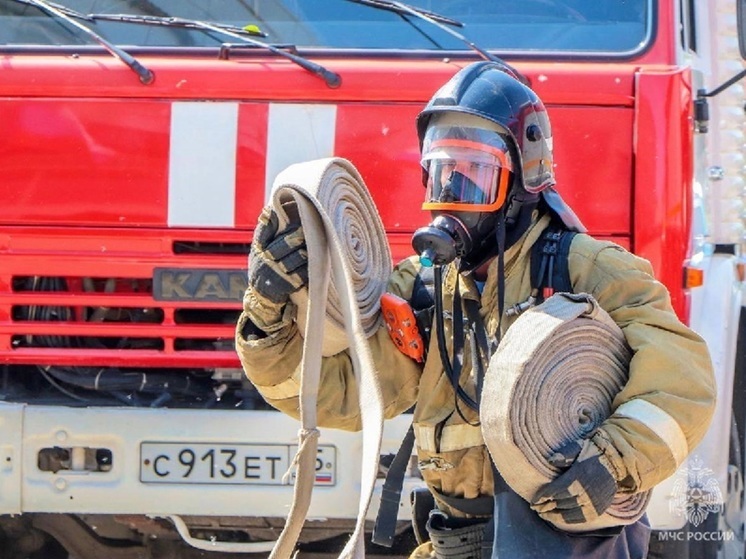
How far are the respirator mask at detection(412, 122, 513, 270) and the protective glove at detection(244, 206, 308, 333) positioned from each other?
10.2 inches

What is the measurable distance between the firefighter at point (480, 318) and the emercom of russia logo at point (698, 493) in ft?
4.26

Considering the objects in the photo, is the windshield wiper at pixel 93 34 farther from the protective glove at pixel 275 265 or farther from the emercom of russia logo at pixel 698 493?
the emercom of russia logo at pixel 698 493

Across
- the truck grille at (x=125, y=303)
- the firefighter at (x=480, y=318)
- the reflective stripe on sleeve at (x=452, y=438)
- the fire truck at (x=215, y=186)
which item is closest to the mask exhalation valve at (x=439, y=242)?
the firefighter at (x=480, y=318)

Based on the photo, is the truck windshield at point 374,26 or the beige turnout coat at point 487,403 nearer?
the beige turnout coat at point 487,403

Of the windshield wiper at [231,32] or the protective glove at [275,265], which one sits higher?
the windshield wiper at [231,32]

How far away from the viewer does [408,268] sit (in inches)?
117

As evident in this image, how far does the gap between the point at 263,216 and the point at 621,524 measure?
2.96 feet

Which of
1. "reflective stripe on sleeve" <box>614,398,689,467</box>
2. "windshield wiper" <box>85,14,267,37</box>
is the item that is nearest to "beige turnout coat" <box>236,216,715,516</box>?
"reflective stripe on sleeve" <box>614,398,689,467</box>

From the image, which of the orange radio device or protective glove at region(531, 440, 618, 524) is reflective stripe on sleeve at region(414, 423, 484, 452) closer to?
the orange radio device

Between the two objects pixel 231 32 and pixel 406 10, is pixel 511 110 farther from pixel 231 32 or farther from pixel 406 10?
pixel 231 32

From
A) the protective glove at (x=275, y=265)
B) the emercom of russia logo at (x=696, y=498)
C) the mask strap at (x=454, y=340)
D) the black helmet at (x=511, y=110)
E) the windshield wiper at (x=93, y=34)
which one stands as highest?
the windshield wiper at (x=93, y=34)

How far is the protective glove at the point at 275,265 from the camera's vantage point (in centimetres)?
265

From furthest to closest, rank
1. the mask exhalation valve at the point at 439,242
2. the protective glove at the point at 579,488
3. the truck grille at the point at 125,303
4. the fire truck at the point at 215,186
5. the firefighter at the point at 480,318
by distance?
Answer: the truck grille at the point at 125,303
the fire truck at the point at 215,186
the mask exhalation valve at the point at 439,242
the firefighter at the point at 480,318
the protective glove at the point at 579,488

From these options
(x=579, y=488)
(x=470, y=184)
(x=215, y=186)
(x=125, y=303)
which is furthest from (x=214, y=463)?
(x=579, y=488)
